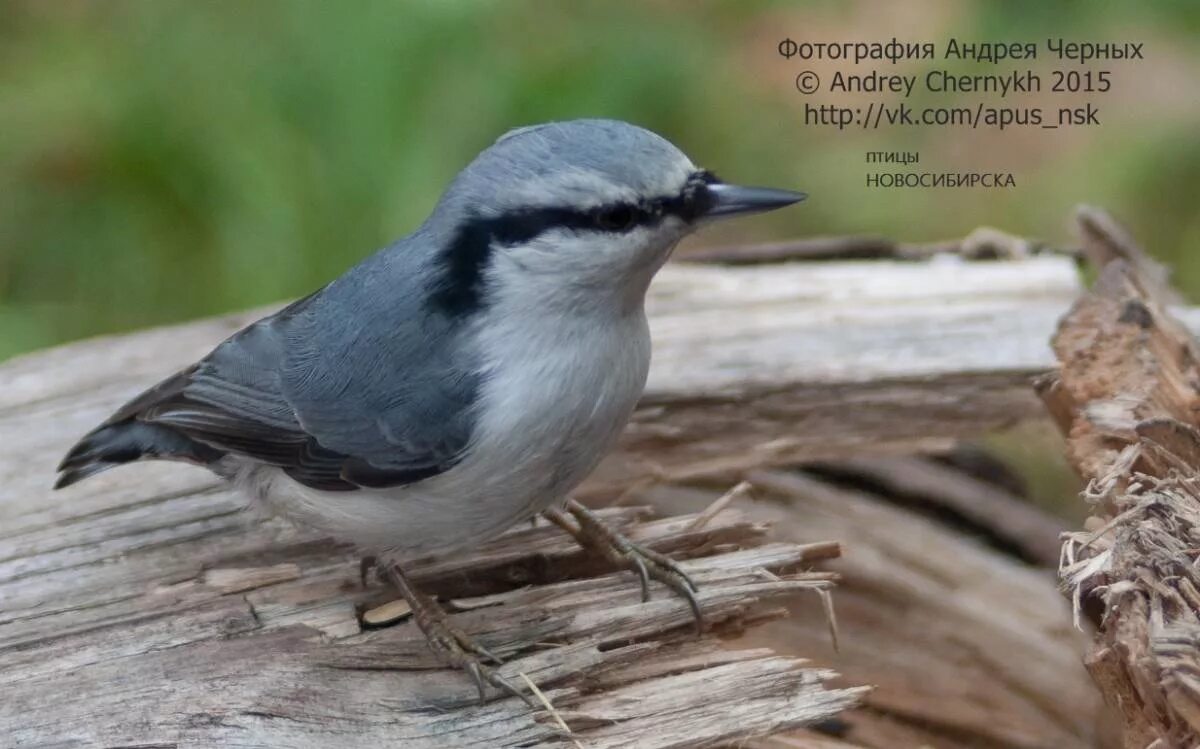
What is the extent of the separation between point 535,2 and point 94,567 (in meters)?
3.49

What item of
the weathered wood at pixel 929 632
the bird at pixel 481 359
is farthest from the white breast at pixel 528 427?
the weathered wood at pixel 929 632

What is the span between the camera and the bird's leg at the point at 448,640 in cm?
284

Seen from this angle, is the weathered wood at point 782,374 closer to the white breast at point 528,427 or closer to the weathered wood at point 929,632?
the weathered wood at point 929,632

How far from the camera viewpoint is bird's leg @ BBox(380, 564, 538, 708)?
284 cm

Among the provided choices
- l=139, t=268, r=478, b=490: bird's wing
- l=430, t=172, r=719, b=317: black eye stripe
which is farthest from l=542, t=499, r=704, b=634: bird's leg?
l=430, t=172, r=719, b=317: black eye stripe

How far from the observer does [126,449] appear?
320 cm

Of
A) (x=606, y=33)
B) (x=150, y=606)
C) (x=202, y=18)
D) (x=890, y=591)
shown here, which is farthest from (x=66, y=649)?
(x=606, y=33)

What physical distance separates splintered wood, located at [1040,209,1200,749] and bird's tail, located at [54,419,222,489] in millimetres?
1970

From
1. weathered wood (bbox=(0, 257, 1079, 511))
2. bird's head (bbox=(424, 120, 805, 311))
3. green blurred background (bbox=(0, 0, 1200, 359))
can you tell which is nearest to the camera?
bird's head (bbox=(424, 120, 805, 311))

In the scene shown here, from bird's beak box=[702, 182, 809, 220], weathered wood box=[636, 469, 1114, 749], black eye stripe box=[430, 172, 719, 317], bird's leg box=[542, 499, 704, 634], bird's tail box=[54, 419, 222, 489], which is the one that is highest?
bird's beak box=[702, 182, 809, 220]

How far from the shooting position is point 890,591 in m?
3.66

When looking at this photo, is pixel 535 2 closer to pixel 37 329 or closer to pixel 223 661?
pixel 37 329

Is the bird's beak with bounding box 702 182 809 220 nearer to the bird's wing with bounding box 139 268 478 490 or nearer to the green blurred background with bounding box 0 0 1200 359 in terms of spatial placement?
the bird's wing with bounding box 139 268 478 490

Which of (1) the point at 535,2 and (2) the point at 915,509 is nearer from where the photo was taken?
(2) the point at 915,509
